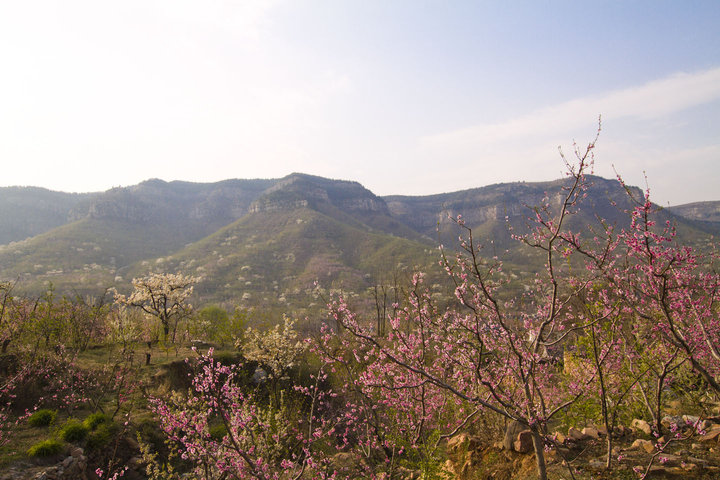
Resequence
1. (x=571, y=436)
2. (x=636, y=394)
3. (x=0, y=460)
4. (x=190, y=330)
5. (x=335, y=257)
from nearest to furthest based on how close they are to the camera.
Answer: (x=571, y=436) → (x=636, y=394) → (x=0, y=460) → (x=190, y=330) → (x=335, y=257)

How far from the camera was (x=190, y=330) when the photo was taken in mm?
25312

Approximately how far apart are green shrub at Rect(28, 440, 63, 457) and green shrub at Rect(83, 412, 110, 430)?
4.52 feet

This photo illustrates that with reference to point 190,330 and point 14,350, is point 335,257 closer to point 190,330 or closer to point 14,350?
point 190,330

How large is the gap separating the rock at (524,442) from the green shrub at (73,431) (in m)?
13.7

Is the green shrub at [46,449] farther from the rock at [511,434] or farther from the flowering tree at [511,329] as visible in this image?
the rock at [511,434]

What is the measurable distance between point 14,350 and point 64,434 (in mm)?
6641

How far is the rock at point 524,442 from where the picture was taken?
21.6 ft

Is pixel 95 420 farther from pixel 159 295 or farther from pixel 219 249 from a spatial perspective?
pixel 219 249

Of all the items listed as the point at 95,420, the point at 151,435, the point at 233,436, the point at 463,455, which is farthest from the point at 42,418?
the point at 463,455

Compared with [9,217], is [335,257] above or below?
below

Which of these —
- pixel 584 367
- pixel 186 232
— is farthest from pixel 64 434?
pixel 186 232

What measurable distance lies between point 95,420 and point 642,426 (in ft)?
54.4

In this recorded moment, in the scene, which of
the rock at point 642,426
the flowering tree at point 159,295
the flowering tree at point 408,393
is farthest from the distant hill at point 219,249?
the rock at point 642,426

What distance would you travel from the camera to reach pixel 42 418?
12.2 m
